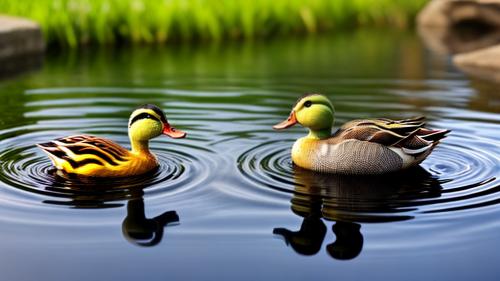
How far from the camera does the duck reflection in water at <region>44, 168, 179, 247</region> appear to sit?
4.58m

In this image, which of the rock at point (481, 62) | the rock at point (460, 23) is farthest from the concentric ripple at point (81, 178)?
the rock at point (460, 23)

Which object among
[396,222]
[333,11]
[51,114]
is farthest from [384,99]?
[333,11]

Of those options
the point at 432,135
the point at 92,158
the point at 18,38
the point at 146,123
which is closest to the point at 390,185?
the point at 432,135

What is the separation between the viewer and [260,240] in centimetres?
444

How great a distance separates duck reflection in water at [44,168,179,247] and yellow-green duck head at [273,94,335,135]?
1416mm

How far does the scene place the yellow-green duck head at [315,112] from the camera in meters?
5.94

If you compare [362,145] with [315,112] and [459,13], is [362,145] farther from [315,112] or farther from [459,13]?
[459,13]

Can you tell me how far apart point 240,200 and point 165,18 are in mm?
10027

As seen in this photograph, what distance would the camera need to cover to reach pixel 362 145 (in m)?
5.72

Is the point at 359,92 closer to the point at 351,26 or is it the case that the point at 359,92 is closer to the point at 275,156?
the point at 275,156

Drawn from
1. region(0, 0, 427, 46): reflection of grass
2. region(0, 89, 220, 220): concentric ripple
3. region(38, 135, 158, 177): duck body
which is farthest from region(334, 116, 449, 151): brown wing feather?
region(0, 0, 427, 46): reflection of grass

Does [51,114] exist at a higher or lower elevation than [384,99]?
lower

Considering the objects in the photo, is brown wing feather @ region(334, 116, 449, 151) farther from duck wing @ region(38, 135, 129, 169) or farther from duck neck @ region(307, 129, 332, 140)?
duck wing @ region(38, 135, 129, 169)

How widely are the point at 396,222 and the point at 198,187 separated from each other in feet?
4.82
